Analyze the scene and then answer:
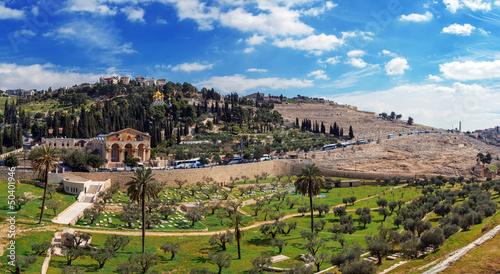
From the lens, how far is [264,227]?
33.6m

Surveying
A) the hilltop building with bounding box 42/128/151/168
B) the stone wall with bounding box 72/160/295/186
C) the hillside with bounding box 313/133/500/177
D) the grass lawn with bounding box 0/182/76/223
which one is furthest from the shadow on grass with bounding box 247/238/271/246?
the hillside with bounding box 313/133/500/177


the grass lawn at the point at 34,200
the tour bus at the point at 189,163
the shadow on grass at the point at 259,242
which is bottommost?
the shadow on grass at the point at 259,242

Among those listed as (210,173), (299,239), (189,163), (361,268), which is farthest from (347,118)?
(361,268)

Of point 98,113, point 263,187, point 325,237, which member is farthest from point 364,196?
point 98,113

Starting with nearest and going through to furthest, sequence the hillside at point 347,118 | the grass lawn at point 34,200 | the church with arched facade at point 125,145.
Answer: the grass lawn at point 34,200 → the church with arched facade at point 125,145 → the hillside at point 347,118

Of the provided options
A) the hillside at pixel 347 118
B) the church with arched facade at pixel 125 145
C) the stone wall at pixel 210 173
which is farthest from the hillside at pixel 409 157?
the church with arched facade at pixel 125 145

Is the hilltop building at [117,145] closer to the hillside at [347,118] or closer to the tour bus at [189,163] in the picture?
the tour bus at [189,163]

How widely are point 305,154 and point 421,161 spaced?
2828cm

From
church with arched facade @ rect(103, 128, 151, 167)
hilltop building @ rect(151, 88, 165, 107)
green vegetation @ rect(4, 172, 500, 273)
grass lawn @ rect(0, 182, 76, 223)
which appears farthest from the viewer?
hilltop building @ rect(151, 88, 165, 107)

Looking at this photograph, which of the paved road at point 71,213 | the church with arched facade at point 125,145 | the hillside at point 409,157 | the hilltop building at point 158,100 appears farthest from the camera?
the hilltop building at point 158,100

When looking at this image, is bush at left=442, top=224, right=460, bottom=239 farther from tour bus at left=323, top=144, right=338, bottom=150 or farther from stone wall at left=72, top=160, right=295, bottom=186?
tour bus at left=323, top=144, right=338, bottom=150

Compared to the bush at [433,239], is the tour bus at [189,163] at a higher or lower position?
higher

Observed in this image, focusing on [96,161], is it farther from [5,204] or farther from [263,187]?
[263,187]

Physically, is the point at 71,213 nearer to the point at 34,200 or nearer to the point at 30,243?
the point at 34,200
